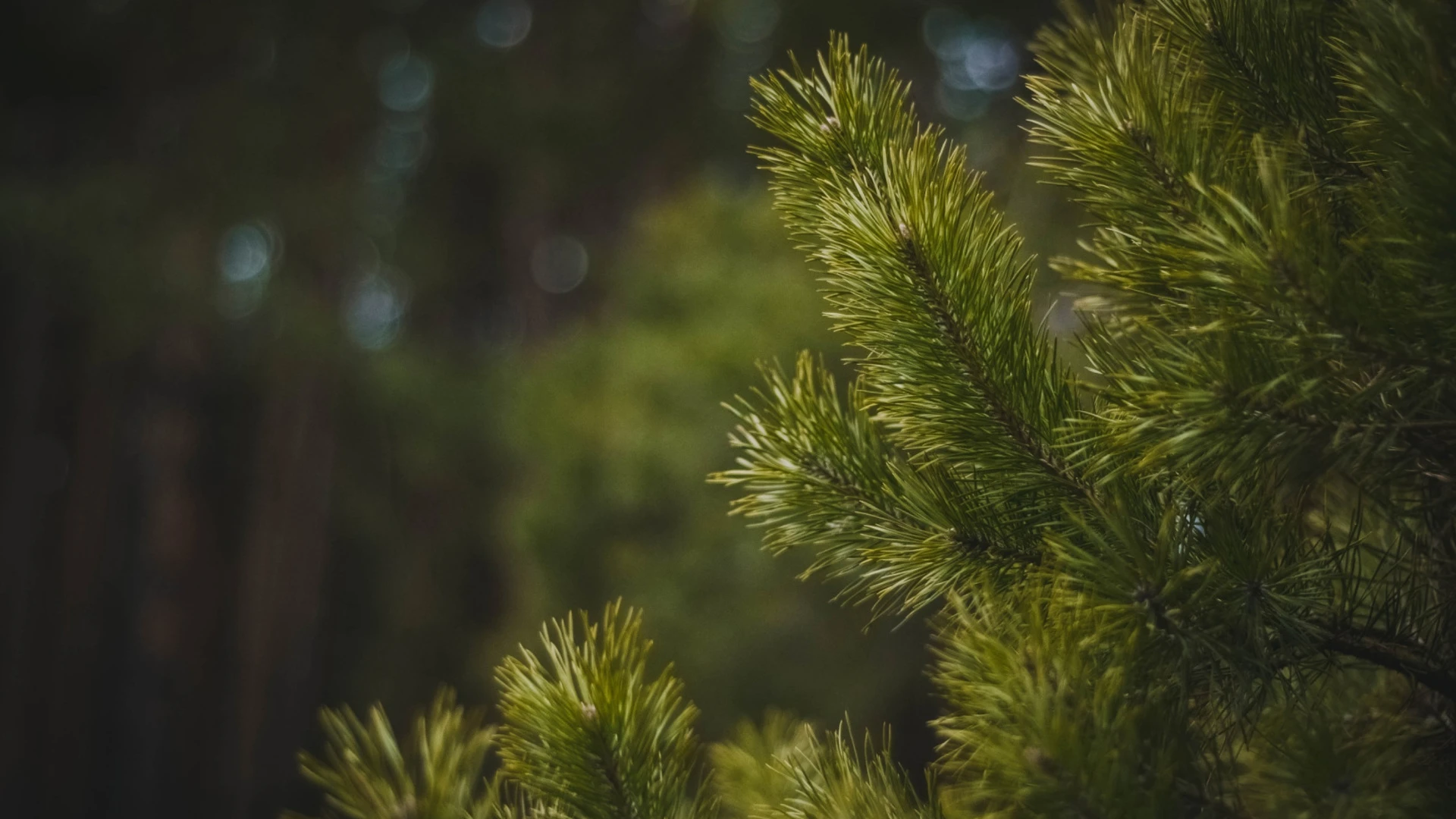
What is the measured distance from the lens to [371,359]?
419cm

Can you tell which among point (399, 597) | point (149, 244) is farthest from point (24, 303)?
point (399, 597)

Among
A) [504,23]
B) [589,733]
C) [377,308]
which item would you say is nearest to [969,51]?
[504,23]

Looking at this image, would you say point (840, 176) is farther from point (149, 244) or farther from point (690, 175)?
point (690, 175)

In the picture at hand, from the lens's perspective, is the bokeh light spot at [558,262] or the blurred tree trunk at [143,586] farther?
the bokeh light spot at [558,262]

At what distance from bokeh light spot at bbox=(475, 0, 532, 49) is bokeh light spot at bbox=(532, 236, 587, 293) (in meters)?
1.08

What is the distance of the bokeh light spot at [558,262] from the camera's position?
17.2 feet

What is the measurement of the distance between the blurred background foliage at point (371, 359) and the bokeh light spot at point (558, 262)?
2 cm

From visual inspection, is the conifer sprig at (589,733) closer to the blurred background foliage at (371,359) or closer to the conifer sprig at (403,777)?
the conifer sprig at (403,777)

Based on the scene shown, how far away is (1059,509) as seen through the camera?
1.62ft

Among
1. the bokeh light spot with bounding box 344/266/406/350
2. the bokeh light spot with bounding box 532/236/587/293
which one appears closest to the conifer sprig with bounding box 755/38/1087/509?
the bokeh light spot with bounding box 344/266/406/350

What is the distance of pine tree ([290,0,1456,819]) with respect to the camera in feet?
1.28

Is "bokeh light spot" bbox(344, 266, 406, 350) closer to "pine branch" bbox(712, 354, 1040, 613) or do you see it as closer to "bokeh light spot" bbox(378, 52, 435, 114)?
"bokeh light spot" bbox(378, 52, 435, 114)

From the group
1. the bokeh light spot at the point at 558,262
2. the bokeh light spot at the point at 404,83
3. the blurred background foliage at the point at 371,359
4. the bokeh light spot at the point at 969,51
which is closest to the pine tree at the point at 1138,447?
the blurred background foliage at the point at 371,359

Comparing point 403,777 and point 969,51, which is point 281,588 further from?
point 403,777
